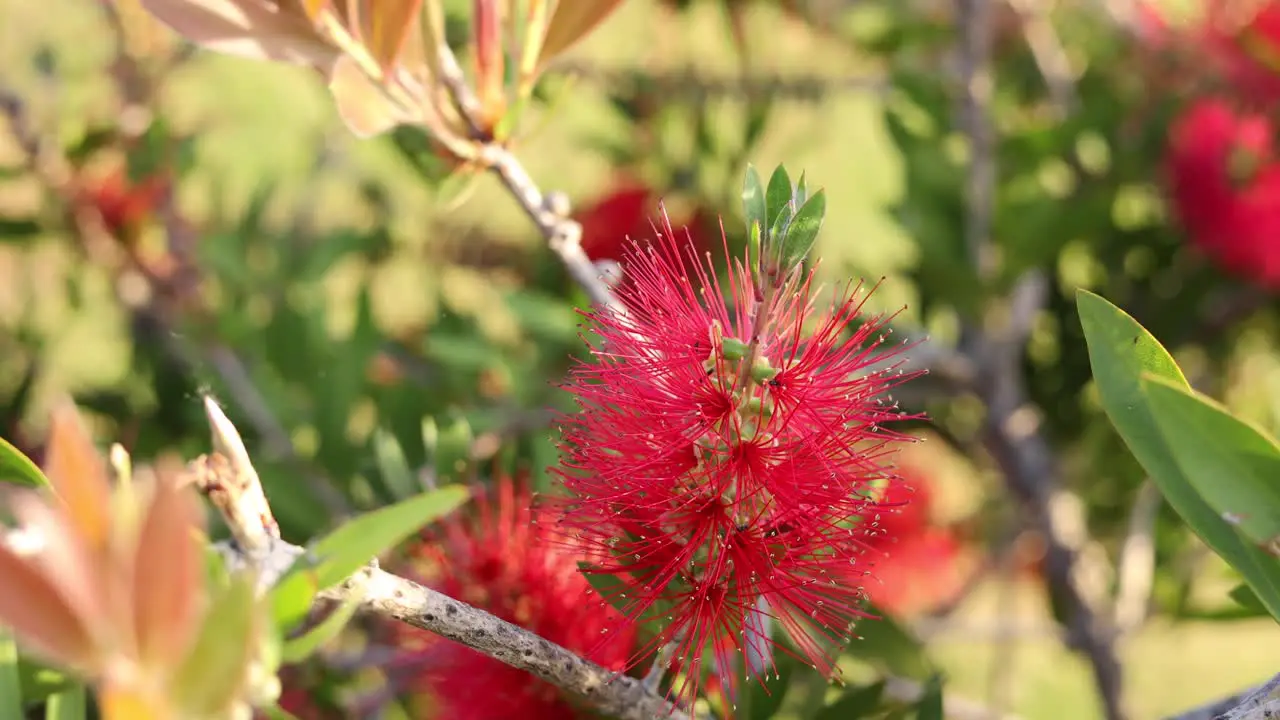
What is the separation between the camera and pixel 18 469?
0.35 m

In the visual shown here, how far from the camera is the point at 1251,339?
131 cm

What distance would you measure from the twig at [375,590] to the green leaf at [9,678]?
8cm

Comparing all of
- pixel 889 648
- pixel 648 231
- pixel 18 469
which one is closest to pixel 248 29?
pixel 18 469

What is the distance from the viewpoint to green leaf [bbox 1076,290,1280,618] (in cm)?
36

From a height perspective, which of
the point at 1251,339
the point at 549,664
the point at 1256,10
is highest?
the point at 1256,10

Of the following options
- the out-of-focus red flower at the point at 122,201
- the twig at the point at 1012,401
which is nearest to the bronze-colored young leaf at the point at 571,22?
the twig at the point at 1012,401

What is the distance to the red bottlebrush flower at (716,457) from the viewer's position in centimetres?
41

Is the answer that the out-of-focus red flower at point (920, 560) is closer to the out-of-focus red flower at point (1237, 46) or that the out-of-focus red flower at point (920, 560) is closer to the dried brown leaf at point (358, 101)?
the out-of-focus red flower at point (1237, 46)

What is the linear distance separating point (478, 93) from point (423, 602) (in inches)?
10.4

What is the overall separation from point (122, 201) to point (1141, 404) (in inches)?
39.9

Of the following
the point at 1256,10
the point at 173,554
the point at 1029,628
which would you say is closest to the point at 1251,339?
the point at 1256,10

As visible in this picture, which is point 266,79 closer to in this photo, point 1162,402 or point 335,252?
point 335,252

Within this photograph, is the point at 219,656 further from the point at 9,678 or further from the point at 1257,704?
the point at 1257,704

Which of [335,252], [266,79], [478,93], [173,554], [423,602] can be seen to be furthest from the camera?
[266,79]
